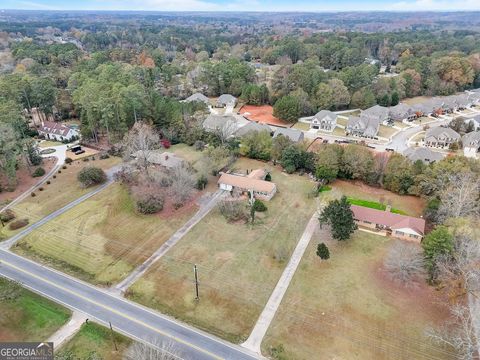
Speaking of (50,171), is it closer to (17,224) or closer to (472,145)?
(17,224)

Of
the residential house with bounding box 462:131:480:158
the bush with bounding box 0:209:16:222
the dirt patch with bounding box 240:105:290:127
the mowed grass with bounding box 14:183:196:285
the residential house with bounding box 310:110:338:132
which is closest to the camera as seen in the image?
the mowed grass with bounding box 14:183:196:285

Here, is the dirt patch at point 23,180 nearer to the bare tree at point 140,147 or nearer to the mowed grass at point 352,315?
the bare tree at point 140,147

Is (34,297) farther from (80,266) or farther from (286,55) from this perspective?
(286,55)

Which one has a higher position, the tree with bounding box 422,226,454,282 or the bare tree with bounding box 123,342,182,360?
the tree with bounding box 422,226,454,282

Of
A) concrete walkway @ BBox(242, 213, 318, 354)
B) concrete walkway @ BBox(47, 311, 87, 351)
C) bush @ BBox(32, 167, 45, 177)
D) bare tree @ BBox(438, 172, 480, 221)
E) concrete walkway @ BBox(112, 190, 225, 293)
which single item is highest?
bare tree @ BBox(438, 172, 480, 221)

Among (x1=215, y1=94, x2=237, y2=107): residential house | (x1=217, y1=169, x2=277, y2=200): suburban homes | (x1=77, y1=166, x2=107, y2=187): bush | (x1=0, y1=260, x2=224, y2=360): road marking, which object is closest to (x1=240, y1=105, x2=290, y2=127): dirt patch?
(x1=215, y1=94, x2=237, y2=107): residential house

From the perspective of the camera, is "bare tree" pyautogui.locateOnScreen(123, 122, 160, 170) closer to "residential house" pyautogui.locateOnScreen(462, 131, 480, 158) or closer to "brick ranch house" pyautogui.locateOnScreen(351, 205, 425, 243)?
"brick ranch house" pyautogui.locateOnScreen(351, 205, 425, 243)

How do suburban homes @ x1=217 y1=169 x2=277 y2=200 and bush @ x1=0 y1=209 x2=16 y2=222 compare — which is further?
suburban homes @ x1=217 y1=169 x2=277 y2=200
